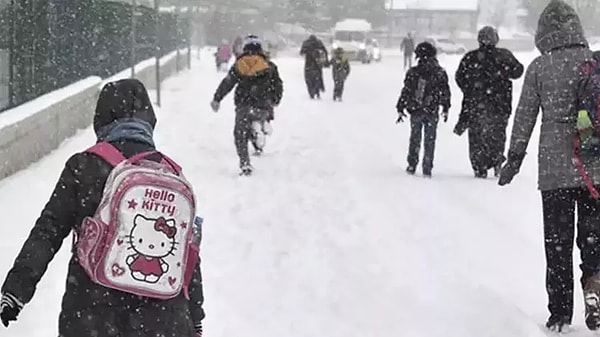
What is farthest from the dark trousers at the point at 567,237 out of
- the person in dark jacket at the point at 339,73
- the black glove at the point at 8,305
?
the person in dark jacket at the point at 339,73

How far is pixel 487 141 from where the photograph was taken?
12352mm

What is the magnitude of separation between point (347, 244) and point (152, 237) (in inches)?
208

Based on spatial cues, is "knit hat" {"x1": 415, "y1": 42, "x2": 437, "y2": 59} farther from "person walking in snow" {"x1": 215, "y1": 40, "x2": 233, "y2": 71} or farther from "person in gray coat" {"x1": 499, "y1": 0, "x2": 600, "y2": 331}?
"person walking in snow" {"x1": 215, "y1": 40, "x2": 233, "y2": 71}

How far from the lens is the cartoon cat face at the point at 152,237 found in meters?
3.48

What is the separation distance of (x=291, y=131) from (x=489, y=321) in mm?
12102

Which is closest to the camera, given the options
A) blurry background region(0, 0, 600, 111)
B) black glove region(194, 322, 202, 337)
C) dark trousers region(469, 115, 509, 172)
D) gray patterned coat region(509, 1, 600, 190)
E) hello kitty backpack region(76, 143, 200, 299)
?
hello kitty backpack region(76, 143, 200, 299)

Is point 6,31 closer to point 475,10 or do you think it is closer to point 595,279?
point 595,279

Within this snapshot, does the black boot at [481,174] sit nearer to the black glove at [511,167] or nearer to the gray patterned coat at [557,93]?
the black glove at [511,167]

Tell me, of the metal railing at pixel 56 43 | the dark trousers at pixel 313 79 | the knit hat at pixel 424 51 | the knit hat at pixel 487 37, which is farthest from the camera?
the dark trousers at pixel 313 79

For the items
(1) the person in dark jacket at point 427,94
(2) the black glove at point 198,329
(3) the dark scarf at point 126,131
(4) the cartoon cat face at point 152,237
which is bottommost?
(1) the person in dark jacket at point 427,94

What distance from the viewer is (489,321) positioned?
6.47 m

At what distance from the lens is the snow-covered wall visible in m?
10.5

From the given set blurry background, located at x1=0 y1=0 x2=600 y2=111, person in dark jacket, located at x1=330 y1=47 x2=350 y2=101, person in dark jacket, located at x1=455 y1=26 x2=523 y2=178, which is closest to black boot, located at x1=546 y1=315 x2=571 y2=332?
person in dark jacket, located at x1=455 y1=26 x2=523 y2=178

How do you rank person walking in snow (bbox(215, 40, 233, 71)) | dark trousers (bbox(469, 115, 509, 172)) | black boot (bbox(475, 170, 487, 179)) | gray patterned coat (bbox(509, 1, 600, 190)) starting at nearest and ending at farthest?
1. gray patterned coat (bbox(509, 1, 600, 190))
2. dark trousers (bbox(469, 115, 509, 172))
3. black boot (bbox(475, 170, 487, 179))
4. person walking in snow (bbox(215, 40, 233, 71))
